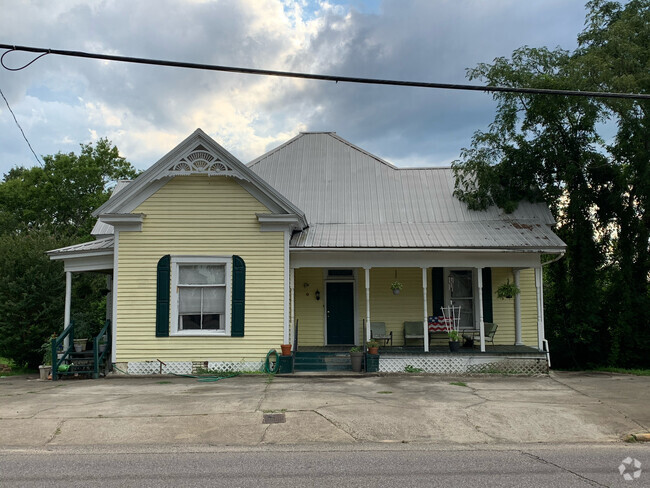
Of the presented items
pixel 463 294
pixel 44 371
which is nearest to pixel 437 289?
pixel 463 294

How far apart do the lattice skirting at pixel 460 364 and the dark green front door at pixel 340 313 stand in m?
2.54

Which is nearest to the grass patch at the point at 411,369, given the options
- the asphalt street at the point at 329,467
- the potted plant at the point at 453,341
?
the potted plant at the point at 453,341

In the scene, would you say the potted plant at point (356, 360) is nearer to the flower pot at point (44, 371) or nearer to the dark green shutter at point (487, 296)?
the dark green shutter at point (487, 296)

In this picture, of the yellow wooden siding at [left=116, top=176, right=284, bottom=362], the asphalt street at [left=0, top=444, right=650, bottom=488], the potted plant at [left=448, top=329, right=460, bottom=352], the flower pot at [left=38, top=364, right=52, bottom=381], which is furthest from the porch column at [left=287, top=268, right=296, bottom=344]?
the asphalt street at [left=0, top=444, right=650, bottom=488]

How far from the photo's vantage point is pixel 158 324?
13.8 meters

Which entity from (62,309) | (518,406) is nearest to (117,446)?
(518,406)

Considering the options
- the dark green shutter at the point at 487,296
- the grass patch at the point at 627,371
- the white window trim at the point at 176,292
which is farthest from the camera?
the dark green shutter at the point at 487,296

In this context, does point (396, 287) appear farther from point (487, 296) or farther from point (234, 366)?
point (234, 366)

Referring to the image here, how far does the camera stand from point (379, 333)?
15.9m

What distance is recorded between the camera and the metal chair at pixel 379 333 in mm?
15727

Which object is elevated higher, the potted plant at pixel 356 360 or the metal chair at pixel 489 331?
the metal chair at pixel 489 331

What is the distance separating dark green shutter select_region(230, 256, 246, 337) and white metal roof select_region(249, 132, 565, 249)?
5.36 feet

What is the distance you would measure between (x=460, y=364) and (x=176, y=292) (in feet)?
25.4

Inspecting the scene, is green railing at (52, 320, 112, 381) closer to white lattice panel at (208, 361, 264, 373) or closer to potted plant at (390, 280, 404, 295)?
white lattice panel at (208, 361, 264, 373)
